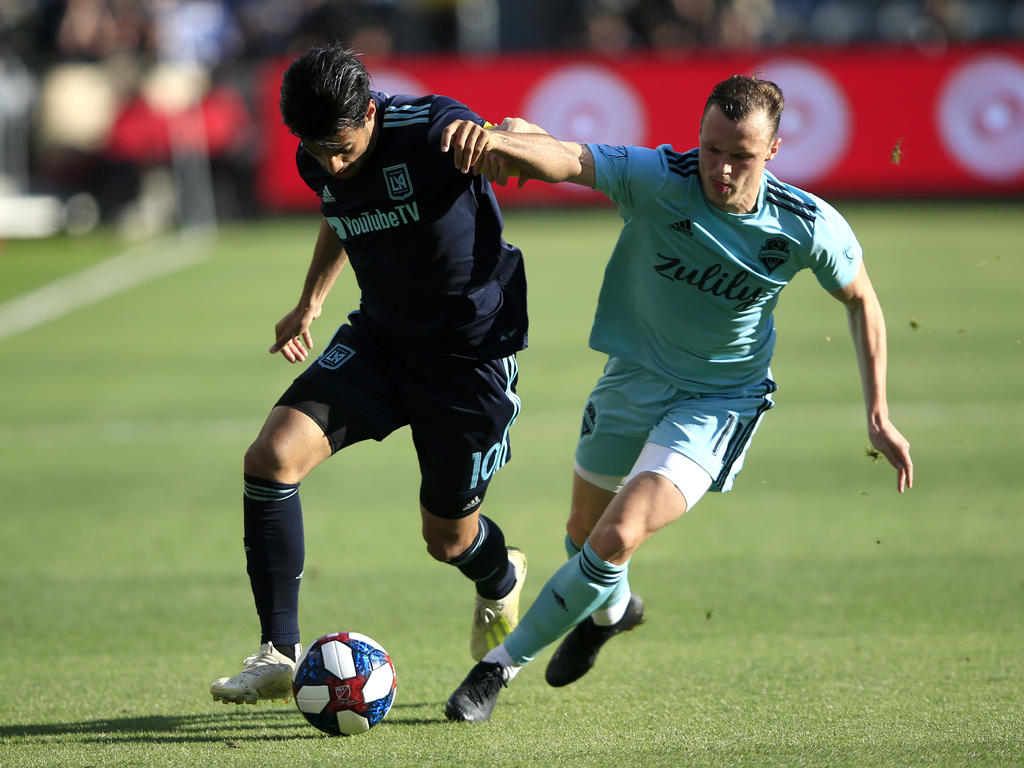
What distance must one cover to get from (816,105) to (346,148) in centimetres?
1528

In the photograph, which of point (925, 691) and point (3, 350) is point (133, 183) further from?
point (925, 691)

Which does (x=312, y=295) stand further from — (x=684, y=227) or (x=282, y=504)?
(x=684, y=227)

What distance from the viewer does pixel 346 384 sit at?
4.66 meters

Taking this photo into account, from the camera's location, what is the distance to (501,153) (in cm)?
415

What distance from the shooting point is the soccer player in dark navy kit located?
4.38m

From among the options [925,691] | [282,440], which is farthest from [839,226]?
[282,440]

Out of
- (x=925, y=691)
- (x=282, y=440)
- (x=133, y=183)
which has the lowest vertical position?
(x=133, y=183)

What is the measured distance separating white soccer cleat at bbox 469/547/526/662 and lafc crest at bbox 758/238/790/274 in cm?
173

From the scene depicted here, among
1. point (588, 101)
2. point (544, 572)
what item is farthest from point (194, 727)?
point (588, 101)

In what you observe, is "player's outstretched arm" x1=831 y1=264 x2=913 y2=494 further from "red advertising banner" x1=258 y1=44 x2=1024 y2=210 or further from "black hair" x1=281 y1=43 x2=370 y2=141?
"red advertising banner" x1=258 y1=44 x2=1024 y2=210

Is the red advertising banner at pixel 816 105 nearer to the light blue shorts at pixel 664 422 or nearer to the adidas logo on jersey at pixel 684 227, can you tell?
the light blue shorts at pixel 664 422

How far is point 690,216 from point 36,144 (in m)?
17.5

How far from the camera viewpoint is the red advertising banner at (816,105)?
18.3 metres

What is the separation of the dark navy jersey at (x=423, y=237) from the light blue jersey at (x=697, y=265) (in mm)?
445
